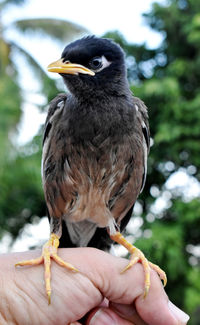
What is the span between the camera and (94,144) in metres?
2.53

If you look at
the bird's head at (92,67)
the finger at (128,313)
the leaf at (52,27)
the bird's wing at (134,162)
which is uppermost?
the bird's head at (92,67)

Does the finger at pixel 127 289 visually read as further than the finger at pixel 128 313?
No

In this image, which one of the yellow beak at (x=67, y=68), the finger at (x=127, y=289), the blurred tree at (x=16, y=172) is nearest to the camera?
the finger at (x=127, y=289)

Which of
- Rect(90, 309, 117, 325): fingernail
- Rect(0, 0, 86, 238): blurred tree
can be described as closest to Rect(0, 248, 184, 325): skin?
Rect(90, 309, 117, 325): fingernail

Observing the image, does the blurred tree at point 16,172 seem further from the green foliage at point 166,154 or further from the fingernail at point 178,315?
the fingernail at point 178,315

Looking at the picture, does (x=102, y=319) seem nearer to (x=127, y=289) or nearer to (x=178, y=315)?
(x=127, y=289)

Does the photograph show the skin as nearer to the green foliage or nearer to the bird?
the bird

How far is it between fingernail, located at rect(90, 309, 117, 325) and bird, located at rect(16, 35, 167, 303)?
0.31 m

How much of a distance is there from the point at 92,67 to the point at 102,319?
1.54 meters

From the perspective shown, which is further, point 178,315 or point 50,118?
point 50,118

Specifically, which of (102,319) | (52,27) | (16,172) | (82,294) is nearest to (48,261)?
(82,294)

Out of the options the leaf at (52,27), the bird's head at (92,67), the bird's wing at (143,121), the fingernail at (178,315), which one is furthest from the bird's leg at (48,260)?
the leaf at (52,27)

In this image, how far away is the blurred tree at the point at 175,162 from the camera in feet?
25.0

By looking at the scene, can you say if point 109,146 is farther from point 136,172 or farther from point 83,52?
point 83,52
